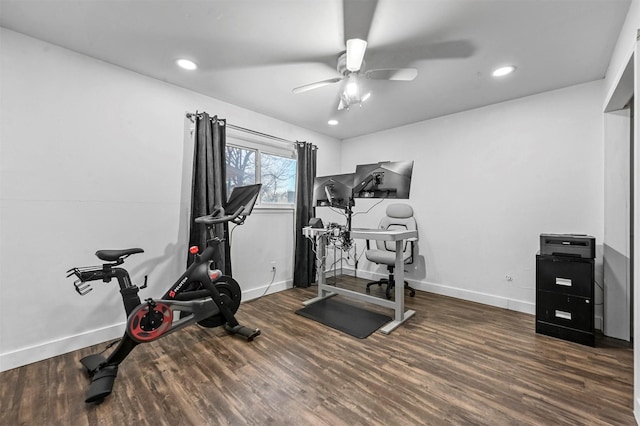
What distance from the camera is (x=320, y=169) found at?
452cm

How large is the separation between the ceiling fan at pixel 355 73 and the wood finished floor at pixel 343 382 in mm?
2181

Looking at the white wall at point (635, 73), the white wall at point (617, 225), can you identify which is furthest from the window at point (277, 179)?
the white wall at point (617, 225)

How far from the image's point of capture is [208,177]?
289 centimetres

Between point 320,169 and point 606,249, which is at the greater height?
point 320,169

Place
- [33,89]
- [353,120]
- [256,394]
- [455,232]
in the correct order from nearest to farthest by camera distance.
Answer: [256,394] < [33,89] < [455,232] < [353,120]

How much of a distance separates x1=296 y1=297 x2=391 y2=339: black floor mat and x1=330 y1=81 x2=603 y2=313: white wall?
52.4 inches

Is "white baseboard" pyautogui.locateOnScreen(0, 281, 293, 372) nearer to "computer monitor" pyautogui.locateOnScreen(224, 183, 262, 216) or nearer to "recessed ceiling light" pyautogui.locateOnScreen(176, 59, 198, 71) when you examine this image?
"computer monitor" pyautogui.locateOnScreen(224, 183, 262, 216)

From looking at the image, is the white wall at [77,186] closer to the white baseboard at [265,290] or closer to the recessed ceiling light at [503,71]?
the white baseboard at [265,290]

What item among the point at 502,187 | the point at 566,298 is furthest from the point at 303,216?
the point at 566,298

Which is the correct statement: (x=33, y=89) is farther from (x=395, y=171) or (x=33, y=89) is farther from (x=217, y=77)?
(x=395, y=171)

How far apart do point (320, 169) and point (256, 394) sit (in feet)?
11.3

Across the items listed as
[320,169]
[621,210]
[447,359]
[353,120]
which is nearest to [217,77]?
[353,120]

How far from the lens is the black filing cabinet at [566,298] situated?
2246 mm

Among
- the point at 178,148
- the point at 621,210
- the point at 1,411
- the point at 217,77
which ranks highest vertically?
the point at 217,77
